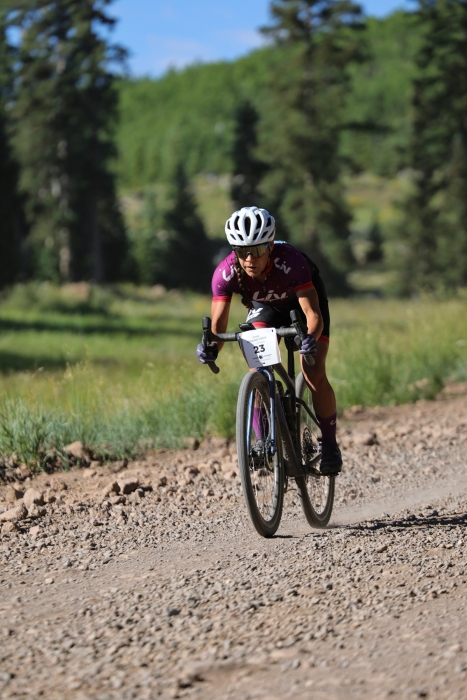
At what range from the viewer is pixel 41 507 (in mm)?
6324

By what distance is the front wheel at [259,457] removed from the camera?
512 cm

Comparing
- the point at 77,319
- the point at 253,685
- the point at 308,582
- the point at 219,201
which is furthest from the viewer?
the point at 219,201

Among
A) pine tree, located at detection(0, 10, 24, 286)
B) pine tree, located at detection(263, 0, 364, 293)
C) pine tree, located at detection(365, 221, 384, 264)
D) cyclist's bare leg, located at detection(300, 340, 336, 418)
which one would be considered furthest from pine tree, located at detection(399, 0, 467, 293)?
pine tree, located at detection(365, 221, 384, 264)

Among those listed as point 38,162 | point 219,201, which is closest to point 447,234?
point 38,162

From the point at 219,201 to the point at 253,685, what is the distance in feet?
532

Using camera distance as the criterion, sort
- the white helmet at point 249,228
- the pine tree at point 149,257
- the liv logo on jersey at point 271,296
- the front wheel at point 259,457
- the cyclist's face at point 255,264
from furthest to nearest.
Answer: the pine tree at point 149,257 → the liv logo on jersey at point 271,296 → the cyclist's face at point 255,264 → the white helmet at point 249,228 → the front wheel at point 259,457

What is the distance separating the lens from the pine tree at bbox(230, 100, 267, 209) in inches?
2419

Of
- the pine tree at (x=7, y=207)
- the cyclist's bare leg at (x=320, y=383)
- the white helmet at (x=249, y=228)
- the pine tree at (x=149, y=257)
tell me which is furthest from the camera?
the pine tree at (x=149, y=257)

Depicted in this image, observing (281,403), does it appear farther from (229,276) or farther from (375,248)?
(375,248)

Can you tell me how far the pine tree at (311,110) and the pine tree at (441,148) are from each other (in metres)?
4.13

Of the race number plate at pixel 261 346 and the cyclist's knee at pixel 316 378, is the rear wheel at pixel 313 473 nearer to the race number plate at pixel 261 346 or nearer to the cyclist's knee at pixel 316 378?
the cyclist's knee at pixel 316 378

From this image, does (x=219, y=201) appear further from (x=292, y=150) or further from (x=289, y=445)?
(x=289, y=445)

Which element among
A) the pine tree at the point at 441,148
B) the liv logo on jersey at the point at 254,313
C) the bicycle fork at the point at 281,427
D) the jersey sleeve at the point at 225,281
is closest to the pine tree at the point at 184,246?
the pine tree at the point at 441,148

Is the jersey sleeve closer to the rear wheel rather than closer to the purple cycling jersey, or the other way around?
the purple cycling jersey
